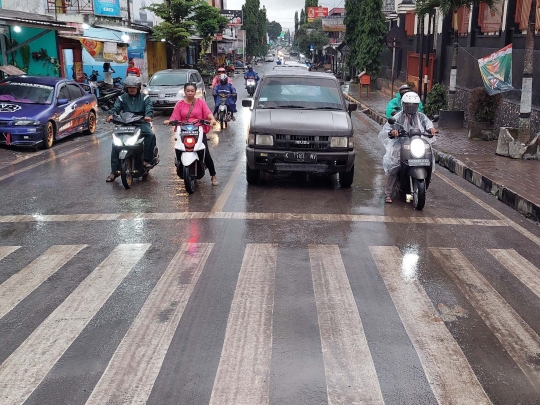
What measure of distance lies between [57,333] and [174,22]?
39.2 m

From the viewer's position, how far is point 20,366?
4.11 metres

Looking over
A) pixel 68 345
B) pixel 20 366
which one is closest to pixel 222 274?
pixel 68 345

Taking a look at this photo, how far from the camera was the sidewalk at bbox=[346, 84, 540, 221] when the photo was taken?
932cm

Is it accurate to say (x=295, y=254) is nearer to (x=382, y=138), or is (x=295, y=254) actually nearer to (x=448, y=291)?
(x=448, y=291)

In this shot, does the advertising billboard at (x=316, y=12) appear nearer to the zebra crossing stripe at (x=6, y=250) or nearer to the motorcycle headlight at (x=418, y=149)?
the motorcycle headlight at (x=418, y=149)

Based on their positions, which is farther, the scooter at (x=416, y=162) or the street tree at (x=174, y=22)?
the street tree at (x=174, y=22)

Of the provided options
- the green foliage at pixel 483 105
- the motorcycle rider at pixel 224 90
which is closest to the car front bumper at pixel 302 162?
the green foliage at pixel 483 105

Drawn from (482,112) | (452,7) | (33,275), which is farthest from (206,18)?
(33,275)

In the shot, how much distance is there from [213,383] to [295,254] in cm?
285

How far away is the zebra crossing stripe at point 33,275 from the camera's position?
5332 mm

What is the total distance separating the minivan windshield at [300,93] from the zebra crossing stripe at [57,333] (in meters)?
5.07

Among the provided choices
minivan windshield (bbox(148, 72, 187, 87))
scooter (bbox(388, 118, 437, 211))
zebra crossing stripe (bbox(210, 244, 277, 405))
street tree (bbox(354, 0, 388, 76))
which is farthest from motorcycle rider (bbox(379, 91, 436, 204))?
street tree (bbox(354, 0, 388, 76))

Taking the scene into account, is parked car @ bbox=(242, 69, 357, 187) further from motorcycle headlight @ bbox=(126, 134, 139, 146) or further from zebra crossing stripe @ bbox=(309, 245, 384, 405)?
zebra crossing stripe @ bbox=(309, 245, 384, 405)

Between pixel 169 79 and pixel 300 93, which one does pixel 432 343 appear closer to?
pixel 300 93
